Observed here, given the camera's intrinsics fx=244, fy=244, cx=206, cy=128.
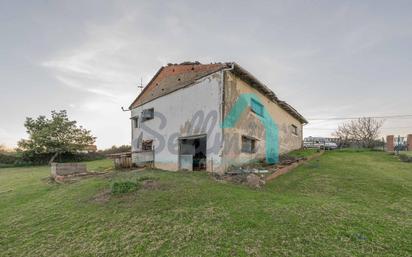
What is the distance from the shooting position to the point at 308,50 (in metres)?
12.9

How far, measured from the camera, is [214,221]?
510 centimetres

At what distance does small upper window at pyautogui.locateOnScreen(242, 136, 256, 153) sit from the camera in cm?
1162

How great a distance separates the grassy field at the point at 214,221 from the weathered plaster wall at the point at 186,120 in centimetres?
259

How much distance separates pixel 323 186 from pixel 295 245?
4.88 metres

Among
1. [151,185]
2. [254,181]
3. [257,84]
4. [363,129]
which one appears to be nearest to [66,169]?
[151,185]

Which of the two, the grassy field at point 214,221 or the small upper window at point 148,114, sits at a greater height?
the small upper window at point 148,114

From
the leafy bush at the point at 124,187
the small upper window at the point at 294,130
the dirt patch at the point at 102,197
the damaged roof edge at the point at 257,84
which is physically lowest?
the dirt patch at the point at 102,197

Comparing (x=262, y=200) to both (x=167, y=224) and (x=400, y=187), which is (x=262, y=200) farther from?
(x=400, y=187)

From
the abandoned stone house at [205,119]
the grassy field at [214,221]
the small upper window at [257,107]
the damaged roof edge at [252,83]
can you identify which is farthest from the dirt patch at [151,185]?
the small upper window at [257,107]

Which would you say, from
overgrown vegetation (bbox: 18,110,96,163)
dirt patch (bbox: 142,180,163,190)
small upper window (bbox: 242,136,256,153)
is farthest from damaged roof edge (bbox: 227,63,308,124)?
overgrown vegetation (bbox: 18,110,96,163)

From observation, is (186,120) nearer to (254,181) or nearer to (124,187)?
(254,181)

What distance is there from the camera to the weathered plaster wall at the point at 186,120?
33.8 feet

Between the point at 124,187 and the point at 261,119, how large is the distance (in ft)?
27.7

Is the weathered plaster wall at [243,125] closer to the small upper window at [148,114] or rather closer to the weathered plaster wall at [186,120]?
the weathered plaster wall at [186,120]
